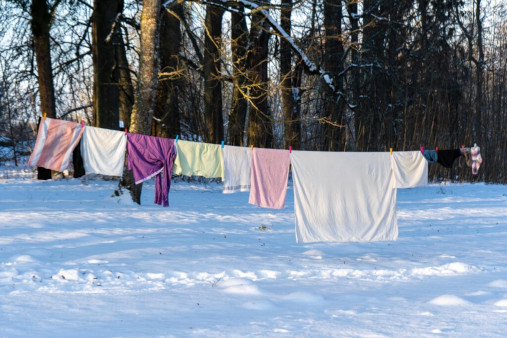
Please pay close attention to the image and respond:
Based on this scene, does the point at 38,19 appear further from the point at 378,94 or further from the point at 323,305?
the point at 323,305

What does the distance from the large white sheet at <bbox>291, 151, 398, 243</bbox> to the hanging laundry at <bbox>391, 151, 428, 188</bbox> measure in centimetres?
11

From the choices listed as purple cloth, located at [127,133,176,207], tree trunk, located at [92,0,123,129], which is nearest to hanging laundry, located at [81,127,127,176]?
purple cloth, located at [127,133,176,207]

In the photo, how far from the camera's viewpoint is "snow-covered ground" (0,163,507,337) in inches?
189

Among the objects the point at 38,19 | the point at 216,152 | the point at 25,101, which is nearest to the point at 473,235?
the point at 216,152

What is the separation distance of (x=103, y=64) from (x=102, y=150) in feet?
26.8

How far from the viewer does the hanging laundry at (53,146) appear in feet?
27.4

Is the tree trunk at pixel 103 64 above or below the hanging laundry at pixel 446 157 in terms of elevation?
above

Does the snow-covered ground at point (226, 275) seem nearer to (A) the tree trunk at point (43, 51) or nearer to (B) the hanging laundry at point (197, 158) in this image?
(B) the hanging laundry at point (197, 158)

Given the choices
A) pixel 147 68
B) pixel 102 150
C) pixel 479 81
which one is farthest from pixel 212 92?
pixel 479 81

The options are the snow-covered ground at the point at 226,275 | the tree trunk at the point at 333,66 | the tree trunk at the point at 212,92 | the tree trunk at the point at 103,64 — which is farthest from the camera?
the tree trunk at the point at 333,66

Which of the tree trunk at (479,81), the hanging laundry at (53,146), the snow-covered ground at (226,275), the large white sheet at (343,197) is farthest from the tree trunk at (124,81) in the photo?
the tree trunk at (479,81)

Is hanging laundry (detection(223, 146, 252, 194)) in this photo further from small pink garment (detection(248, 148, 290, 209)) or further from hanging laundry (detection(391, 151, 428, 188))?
hanging laundry (detection(391, 151, 428, 188))

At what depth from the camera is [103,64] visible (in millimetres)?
16234

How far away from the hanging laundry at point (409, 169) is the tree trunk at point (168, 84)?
329 inches
